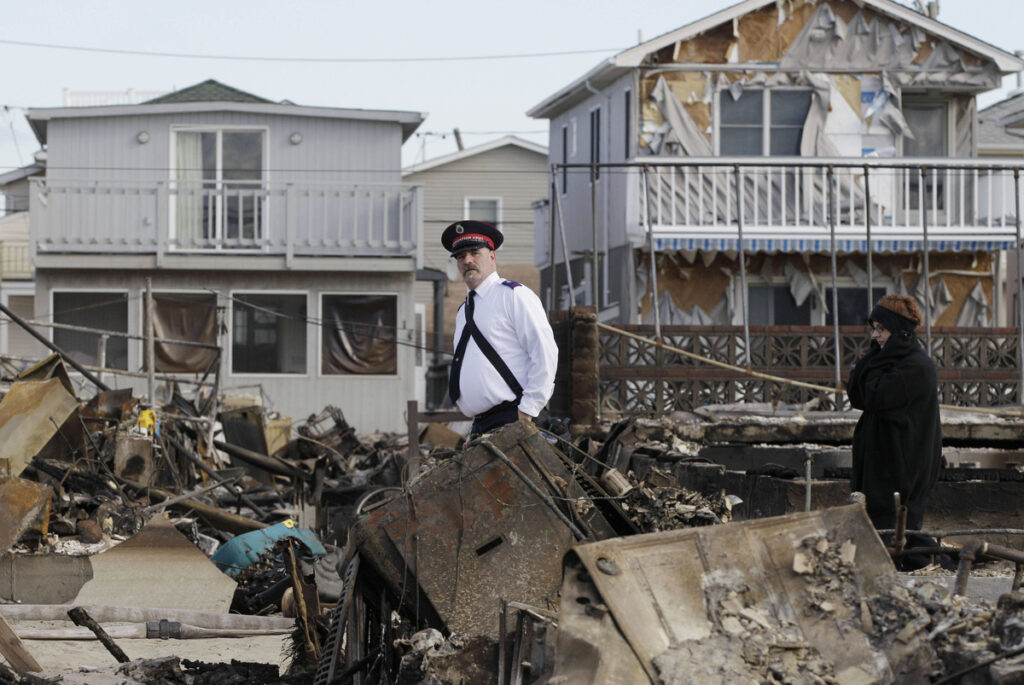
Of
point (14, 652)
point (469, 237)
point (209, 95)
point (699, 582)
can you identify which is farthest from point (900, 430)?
point (209, 95)

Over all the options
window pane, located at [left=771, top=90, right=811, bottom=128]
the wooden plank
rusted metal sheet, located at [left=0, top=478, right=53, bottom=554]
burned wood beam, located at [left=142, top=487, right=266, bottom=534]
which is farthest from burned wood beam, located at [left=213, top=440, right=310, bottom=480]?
the wooden plank

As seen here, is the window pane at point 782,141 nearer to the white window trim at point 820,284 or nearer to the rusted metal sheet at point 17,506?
the white window trim at point 820,284

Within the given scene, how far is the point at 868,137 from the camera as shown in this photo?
76.7 feet

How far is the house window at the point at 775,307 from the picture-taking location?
23266 mm

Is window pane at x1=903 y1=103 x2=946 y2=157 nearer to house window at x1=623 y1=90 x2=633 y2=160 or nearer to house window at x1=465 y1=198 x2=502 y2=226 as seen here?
house window at x1=623 y1=90 x2=633 y2=160

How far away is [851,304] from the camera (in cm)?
2333

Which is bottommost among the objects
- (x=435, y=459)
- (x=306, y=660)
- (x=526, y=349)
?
(x=306, y=660)

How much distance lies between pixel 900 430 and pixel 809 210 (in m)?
15.3

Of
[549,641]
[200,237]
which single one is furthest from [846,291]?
[549,641]

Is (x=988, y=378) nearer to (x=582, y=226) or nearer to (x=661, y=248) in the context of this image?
(x=661, y=248)

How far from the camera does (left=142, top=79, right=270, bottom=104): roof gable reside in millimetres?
27436

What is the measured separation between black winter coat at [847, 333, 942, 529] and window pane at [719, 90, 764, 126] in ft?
54.1

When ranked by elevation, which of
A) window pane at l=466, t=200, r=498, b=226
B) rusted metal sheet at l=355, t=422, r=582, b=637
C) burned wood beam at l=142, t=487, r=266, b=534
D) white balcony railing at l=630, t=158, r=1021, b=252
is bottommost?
burned wood beam at l=142, t=487, r=266, b=534

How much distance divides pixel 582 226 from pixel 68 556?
16.9 metres
